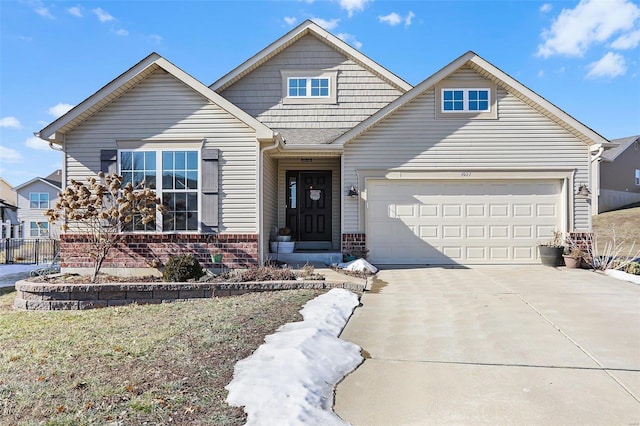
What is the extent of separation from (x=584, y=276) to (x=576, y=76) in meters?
7.87

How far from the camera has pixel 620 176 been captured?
28984mm

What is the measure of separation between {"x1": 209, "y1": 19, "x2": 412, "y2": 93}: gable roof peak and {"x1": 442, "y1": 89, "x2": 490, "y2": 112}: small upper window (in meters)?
1.99

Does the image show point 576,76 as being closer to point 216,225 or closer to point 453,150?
point 453,150

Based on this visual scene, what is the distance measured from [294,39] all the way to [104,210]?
7.68m

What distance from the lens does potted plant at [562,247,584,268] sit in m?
9.83

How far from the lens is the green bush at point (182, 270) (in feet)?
25.7

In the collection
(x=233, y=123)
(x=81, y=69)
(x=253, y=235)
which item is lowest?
(x=253, y=235)

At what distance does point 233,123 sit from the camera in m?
9.01

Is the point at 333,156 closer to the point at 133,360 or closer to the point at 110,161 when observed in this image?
the point at 110,161

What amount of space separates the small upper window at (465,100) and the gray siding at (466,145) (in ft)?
1.05

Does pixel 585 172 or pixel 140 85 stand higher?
pixel 140 85

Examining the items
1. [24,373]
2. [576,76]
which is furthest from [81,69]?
[576,76]

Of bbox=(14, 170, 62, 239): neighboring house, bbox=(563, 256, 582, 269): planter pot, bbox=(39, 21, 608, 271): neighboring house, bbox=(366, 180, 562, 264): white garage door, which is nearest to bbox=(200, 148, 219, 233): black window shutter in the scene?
bbox=(39, 21, 608, 271): neighboring house

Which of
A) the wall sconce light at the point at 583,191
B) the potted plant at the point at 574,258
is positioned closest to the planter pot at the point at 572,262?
the potted plant at the point at 574,258
